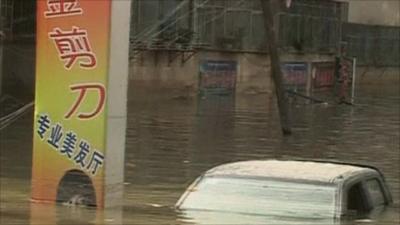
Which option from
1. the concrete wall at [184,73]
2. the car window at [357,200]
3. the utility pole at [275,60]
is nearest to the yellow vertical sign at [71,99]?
the car window at [357,200]

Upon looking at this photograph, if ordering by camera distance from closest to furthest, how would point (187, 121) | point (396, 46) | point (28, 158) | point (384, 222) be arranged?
point (384, 222), point (28, 158), point (187, 121), point (396, 46)

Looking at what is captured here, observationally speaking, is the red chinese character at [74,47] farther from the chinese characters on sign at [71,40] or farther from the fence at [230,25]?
the fence at [230,25]

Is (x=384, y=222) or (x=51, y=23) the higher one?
(x=51, y=23)

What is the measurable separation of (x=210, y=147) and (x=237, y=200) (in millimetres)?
14211

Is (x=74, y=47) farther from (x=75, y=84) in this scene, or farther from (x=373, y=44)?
(x=373, y=44)

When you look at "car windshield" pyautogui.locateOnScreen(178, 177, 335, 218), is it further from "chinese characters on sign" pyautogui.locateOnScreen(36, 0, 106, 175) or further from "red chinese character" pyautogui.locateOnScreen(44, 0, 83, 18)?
"red chinese character" pyautogui.locateOnScreen(44, 0, 83, 18)

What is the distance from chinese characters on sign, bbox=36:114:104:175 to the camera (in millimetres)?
10867

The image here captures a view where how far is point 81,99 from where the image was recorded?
11.0 metres

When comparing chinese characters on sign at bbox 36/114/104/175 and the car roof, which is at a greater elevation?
the car roof

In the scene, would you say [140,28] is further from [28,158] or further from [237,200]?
[237,200]

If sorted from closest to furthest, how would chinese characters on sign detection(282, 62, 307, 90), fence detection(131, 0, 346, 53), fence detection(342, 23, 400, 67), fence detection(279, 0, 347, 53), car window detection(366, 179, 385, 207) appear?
car window detection(366, 179, 385, 207), fence detection(131, 0, 346, 53), chinese characters on sign detection(282, 62, 307, 90), fence detection(279, 0, 347, 53), fence detection(342, 23, 400, 67)

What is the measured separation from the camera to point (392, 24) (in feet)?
218

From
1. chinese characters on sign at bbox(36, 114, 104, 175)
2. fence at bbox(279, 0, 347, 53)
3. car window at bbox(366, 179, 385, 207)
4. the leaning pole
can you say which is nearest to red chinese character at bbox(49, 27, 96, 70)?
the leaning pole

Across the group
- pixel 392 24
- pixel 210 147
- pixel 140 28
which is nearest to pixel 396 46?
pixel 392 24
